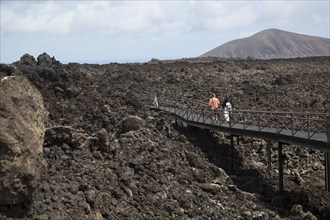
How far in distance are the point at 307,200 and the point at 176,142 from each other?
25.3 feet

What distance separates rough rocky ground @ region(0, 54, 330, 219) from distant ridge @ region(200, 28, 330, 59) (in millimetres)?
146488

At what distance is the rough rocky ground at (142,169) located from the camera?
52.9 feet

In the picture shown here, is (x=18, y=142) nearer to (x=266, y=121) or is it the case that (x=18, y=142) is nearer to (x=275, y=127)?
(x=275, y=127)

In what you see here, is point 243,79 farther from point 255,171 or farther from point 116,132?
point 116,132

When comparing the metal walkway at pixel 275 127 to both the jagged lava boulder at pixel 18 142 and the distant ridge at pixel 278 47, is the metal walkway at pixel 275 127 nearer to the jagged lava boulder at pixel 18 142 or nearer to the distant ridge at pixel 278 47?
the jagged lava boulder at pixel 18 142

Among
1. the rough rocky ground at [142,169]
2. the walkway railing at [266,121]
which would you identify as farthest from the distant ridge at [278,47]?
the rough rocky ground at [142,169]

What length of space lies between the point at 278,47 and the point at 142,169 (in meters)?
172

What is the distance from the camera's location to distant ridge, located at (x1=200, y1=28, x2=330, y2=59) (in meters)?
175

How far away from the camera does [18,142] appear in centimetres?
1373

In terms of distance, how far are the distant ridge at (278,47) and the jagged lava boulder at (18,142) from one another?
15967 centimetres

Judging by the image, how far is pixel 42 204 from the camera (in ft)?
46.9

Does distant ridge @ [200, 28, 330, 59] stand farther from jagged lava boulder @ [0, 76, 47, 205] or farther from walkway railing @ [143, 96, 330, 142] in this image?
jagged lava boulder @ [0, 76, 47, 205]

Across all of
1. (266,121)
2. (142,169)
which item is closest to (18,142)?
(142,169)

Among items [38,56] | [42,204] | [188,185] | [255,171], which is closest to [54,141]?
[42,204]
